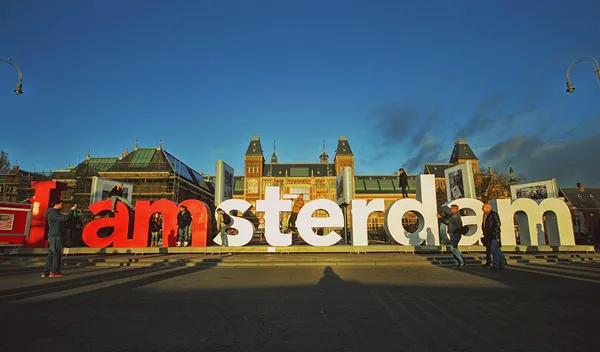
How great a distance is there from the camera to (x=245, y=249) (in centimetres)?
1175

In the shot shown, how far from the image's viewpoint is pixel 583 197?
54969 millimetres

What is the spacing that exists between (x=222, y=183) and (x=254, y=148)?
56343mm

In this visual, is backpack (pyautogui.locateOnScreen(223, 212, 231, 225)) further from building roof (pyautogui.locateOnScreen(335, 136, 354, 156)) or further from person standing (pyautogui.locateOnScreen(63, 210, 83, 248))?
building roof (pyautogui.locateOnScreen(335, 136, 354, 156))

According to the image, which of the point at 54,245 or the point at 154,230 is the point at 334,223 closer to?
the point at 54,245

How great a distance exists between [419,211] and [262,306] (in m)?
9.56

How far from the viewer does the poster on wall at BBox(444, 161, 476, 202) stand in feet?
46.5

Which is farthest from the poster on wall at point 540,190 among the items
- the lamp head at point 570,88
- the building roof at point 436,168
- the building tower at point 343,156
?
the building roof at point 436,168

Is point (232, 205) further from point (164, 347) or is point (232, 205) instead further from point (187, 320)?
point (164, 347)

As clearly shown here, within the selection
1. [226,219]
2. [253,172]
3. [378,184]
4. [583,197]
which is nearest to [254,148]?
[253,172]

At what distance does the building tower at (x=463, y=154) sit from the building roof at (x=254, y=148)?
42.0m

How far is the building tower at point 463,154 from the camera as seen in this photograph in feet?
219

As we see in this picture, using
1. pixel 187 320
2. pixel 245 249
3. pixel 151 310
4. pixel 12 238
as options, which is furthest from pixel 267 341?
pixel 12 238

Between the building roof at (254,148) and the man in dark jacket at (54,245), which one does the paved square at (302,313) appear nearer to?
the man in dark jacket at (54,245)

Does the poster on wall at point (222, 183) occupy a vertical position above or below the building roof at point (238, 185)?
below
